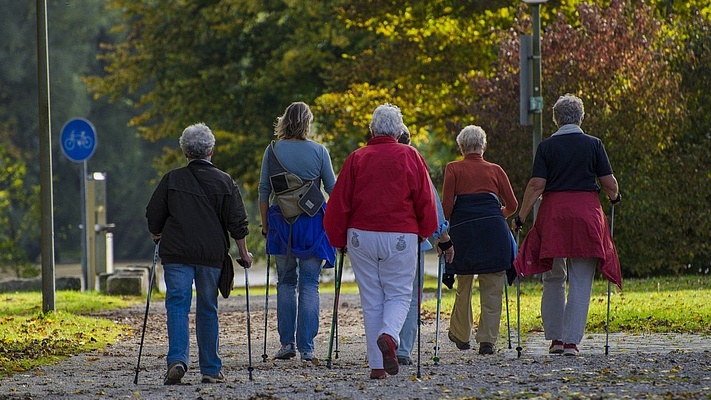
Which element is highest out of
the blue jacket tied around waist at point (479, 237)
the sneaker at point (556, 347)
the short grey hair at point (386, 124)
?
the short grey hair at point (386, 124)

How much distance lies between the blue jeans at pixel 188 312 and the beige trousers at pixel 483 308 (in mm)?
2545

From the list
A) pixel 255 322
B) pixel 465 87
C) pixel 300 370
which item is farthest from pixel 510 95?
pixel 300 370

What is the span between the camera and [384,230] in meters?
9.38

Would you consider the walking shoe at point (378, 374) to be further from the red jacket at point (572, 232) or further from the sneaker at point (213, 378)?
the red jacket at point (572, 232)

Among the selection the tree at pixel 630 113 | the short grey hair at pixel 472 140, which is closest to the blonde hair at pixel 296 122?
the short grey hair at pixel 472 140

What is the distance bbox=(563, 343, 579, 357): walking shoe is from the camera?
10570mm

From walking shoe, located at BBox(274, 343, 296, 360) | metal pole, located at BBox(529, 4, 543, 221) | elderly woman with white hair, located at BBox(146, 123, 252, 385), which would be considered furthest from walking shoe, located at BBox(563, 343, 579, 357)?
metal pole, located at BBox(529, 4, 543, 221)

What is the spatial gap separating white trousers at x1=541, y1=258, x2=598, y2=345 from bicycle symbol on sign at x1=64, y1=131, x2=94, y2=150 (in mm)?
14065

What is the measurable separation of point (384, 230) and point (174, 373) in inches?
65.8

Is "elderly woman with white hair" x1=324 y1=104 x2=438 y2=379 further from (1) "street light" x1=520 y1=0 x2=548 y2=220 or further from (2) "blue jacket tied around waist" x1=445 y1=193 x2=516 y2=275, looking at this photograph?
(1) "street light" x1=520 y1=0 x2=548 y2=220

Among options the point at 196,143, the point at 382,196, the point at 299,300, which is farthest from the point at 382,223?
the point at 299,300

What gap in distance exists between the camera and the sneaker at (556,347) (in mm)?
10750

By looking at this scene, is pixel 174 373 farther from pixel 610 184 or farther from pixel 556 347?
pixel 610 184

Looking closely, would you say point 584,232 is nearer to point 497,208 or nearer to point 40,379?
point 497,208
